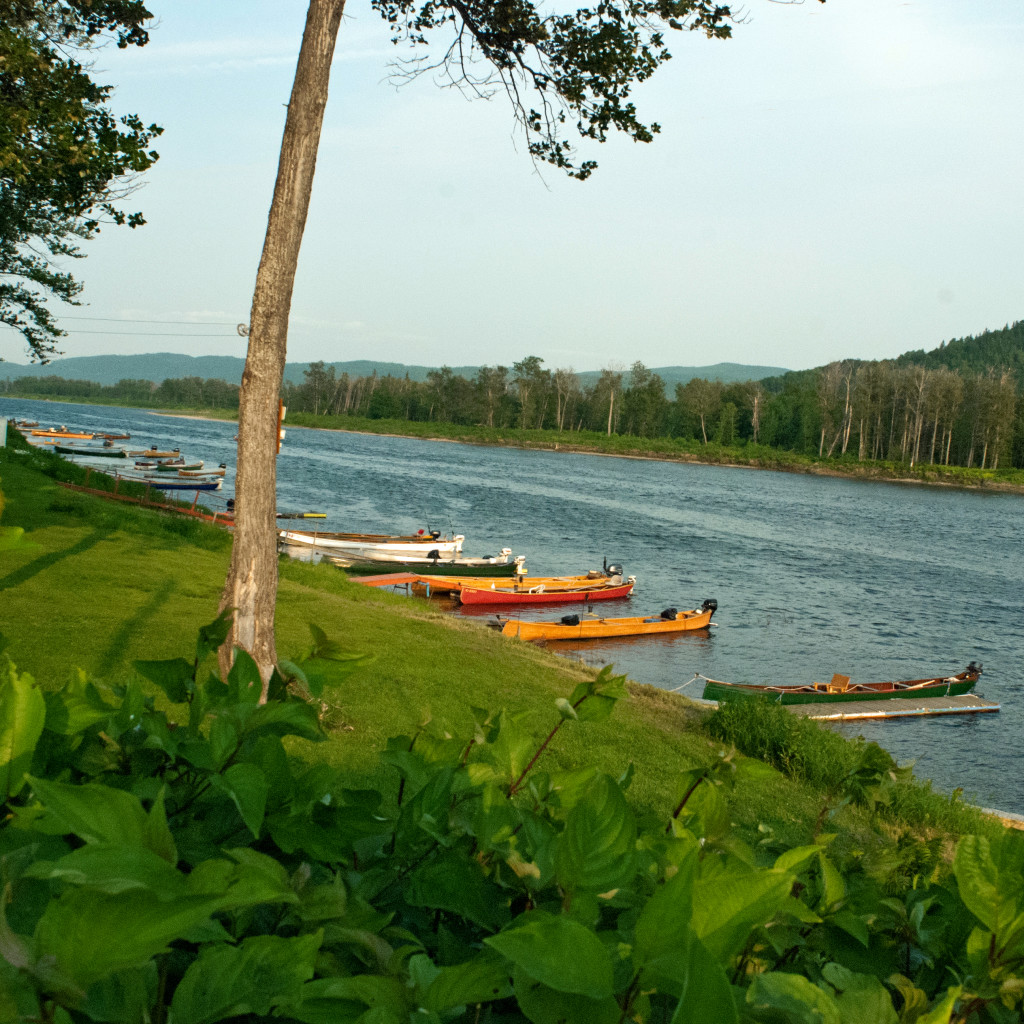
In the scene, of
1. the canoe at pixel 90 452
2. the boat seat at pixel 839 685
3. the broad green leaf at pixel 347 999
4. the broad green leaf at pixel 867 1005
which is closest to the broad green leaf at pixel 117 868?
the broad green leaf at pixel 347 999

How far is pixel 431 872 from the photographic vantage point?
91 centimetres

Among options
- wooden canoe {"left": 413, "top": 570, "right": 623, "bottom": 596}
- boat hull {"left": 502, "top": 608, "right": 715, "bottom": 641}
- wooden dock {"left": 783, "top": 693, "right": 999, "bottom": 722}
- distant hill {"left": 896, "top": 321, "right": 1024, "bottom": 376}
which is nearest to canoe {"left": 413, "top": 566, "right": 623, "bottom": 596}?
wooden canoe {"left": 413, "top": 570, "right": 623, "bottom": 596}

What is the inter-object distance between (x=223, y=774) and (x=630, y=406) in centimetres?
11105

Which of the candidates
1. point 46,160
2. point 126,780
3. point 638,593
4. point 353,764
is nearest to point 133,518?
point 46,160

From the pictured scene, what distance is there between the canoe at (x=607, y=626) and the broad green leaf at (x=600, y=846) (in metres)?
19.4

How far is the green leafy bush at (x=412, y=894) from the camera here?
567mm

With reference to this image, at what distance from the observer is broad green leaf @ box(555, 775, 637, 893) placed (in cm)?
76

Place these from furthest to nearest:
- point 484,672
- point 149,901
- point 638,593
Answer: point 638,593 → point 484,672 → point 149,901

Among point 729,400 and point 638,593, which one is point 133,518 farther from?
point 729,400

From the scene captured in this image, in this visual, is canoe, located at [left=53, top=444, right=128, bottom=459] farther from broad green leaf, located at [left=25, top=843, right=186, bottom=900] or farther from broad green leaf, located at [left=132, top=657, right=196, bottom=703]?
broad green leaf, located at [left=25, top=843, right=186, bottom=900]

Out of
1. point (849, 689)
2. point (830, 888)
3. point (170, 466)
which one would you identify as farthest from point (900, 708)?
point (170, 466)

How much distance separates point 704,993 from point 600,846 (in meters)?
0.27

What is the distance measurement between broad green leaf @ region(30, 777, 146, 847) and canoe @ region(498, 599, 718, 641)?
19.5 m

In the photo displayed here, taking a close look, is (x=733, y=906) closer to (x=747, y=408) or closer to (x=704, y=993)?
(x=704, y=993)
